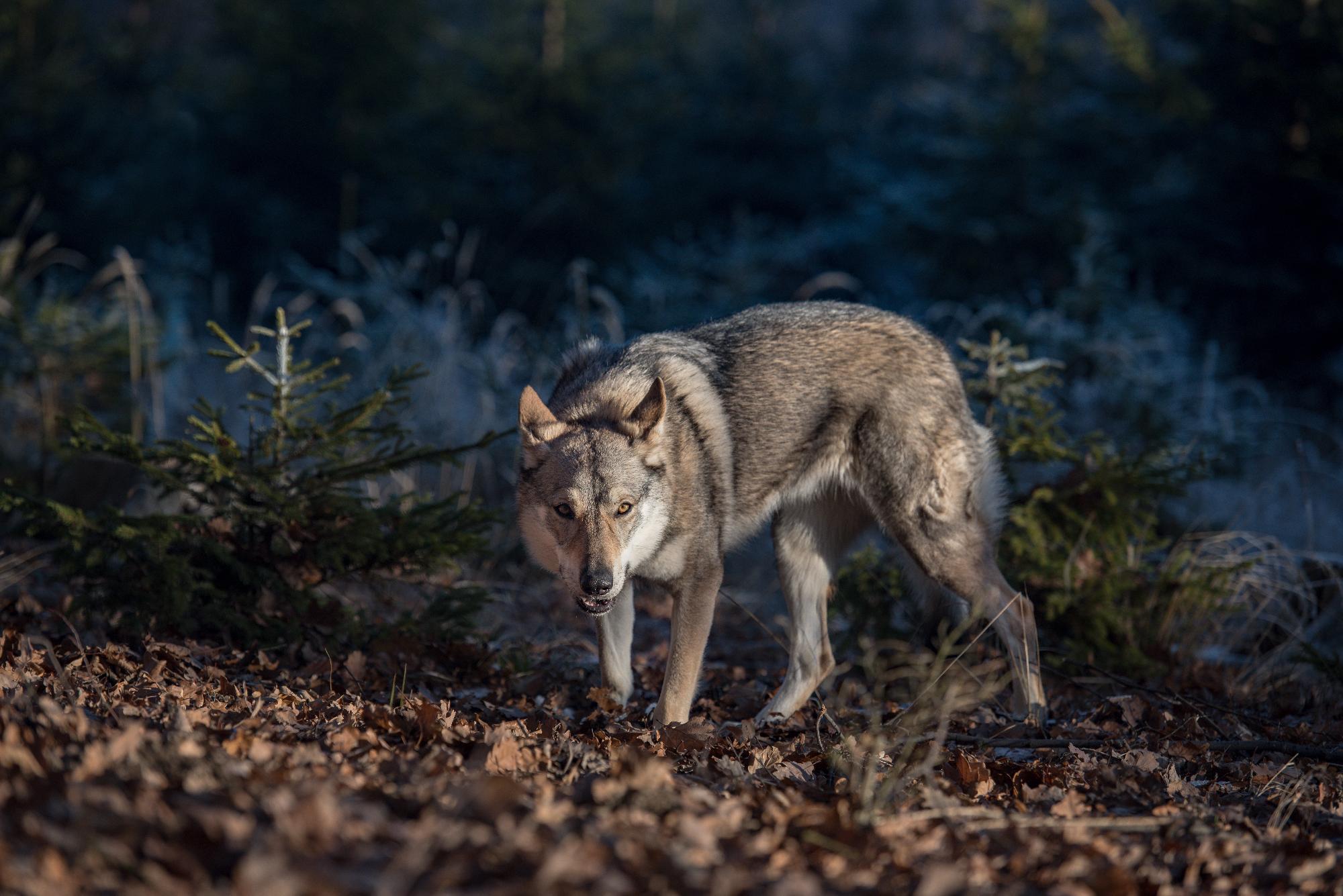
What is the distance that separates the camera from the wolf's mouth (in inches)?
173

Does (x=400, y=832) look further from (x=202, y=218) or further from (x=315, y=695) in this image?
(x=202, y=218)

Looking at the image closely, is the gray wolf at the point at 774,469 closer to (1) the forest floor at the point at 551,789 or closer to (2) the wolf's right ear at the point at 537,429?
(2) the wolf's right ear at the point at 537,429

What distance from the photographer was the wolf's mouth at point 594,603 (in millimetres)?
4406

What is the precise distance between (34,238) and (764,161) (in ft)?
38.3

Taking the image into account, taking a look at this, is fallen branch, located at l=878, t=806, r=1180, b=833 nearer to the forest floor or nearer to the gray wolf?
the forest floor

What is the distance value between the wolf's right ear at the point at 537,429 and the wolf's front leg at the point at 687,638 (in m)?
0.86

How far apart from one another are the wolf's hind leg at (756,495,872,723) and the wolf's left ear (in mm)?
1157

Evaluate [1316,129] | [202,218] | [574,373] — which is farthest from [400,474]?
[202,218]

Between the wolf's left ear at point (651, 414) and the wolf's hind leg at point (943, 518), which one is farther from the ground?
the wolf's left ear at point (651, 414)

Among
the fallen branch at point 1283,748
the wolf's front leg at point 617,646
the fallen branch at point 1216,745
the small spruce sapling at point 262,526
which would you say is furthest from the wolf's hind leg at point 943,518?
the small spruce sapling at point 262,526

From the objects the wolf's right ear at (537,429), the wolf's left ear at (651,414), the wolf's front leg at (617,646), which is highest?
the wolf's left ear at (651,414)

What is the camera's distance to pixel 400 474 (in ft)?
23.6

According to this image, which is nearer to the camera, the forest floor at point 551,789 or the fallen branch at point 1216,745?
the forest floor at point 551,789

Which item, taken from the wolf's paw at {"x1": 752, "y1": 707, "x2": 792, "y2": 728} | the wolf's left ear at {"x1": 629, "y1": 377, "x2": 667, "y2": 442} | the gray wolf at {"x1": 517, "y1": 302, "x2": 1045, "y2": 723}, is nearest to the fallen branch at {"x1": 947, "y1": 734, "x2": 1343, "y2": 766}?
the gray wolf at {"x1": 517, "y1": 302, "x2": 1045, "y2": 723}
